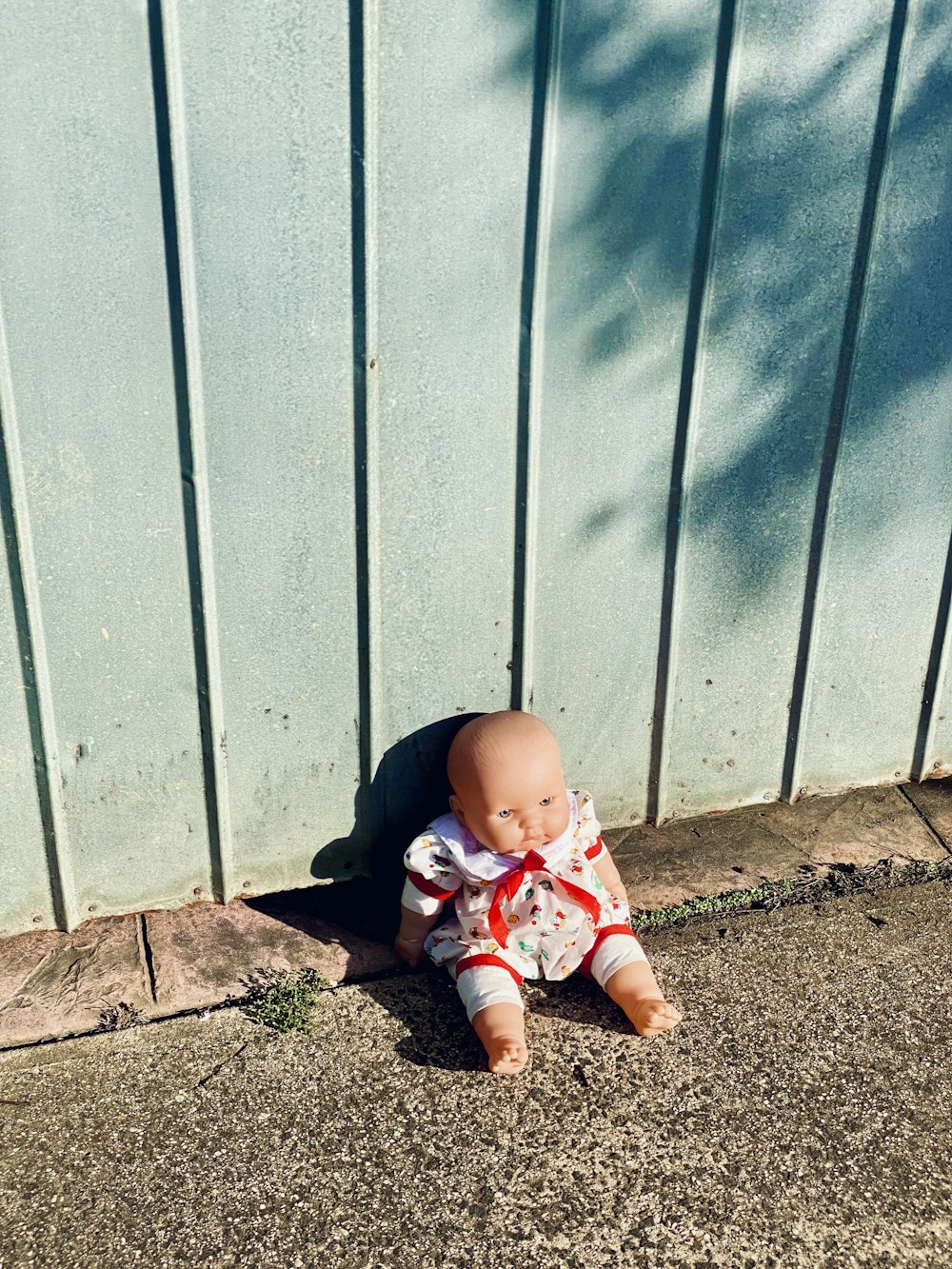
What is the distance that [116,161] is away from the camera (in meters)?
2.18

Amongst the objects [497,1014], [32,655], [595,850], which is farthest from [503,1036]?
[32,655]

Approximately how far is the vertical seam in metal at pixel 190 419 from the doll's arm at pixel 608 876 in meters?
0.87

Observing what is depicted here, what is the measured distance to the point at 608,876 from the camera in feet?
9.08

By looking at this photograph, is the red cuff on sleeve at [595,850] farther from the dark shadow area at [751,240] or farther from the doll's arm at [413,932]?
the dark shadow area at [751,240]

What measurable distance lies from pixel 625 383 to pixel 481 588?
0.56 meters

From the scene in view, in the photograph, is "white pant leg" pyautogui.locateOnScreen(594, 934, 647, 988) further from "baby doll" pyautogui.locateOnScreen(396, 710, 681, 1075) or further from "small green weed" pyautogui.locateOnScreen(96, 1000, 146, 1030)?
"small green weed" pyautogui.locateOnScreen(96, 1000, 146, 1030)

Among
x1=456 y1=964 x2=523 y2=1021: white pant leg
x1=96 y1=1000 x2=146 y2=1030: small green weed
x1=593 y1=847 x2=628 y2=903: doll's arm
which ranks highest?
x1=593 y1=847 x2=628 y2=903: doll's arm

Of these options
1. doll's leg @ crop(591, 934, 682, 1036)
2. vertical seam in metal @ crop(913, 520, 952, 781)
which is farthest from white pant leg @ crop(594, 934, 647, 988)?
vertical seam in metal @ crop(913, 520, 952, 781)

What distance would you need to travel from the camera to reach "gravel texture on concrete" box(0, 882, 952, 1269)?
200cm

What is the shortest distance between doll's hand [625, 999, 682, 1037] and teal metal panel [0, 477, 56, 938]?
133cm

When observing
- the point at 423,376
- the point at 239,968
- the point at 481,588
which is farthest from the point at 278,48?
the point at 239,968

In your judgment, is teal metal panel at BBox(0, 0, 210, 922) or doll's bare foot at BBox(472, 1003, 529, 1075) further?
doll's bare foot at BBox(472, 1003, 529, 1075)

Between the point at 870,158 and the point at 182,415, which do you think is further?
the point at 870,158

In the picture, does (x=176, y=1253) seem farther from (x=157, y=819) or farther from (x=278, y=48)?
(x=278, y=48)
